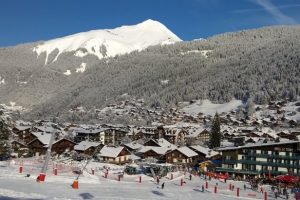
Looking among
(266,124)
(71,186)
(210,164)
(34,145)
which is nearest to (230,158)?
(210,164)

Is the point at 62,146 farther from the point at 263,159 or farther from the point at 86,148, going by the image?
the point at 263,159

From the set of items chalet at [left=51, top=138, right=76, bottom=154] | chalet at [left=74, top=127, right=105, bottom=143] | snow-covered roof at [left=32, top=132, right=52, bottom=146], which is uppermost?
chalet at [left=74, top=127, right=105, bottom=143]

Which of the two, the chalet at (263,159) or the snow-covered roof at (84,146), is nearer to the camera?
the chalet at (263,159)

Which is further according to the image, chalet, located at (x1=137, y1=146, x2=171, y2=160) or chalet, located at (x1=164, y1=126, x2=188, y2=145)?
chalet, located at (x1=164, y1=126, x2=188, y2=145)

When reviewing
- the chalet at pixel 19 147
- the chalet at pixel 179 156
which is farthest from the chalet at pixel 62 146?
the chalet at pixel 179 156

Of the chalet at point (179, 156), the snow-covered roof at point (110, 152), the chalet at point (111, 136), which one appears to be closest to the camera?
the snow-covered roof at point (110, 152)

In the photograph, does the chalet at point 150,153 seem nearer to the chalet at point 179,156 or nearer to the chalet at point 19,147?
the chalet at point 179,156

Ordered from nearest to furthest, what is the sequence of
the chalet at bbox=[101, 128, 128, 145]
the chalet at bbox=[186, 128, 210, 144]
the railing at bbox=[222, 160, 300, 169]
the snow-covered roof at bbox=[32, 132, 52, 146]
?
the railing at bbox=[222, 160, 300, 169] → the snow-covered roof at bbox=[32, 132, 52, 146] → the chalet at bbox=[101, 128, 128, 145] → the chalet at bbox=[186, 128, 210, 144]

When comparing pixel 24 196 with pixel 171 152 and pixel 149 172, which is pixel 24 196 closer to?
pixel 149 172

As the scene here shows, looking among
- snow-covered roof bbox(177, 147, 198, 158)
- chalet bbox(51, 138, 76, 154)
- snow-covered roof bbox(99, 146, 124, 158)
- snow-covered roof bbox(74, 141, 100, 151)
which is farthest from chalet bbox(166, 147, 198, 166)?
chalet bbox(51, 138, 76, 154)

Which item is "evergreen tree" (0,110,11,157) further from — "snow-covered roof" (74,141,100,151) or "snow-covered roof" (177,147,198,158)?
"snow-covered roof" (177,147,198,158)

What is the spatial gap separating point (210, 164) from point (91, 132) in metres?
45.4

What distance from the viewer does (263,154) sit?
74188 millimetres

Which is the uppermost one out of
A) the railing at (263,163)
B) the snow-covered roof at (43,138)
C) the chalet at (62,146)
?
the snow-covered roof at (43,138)
